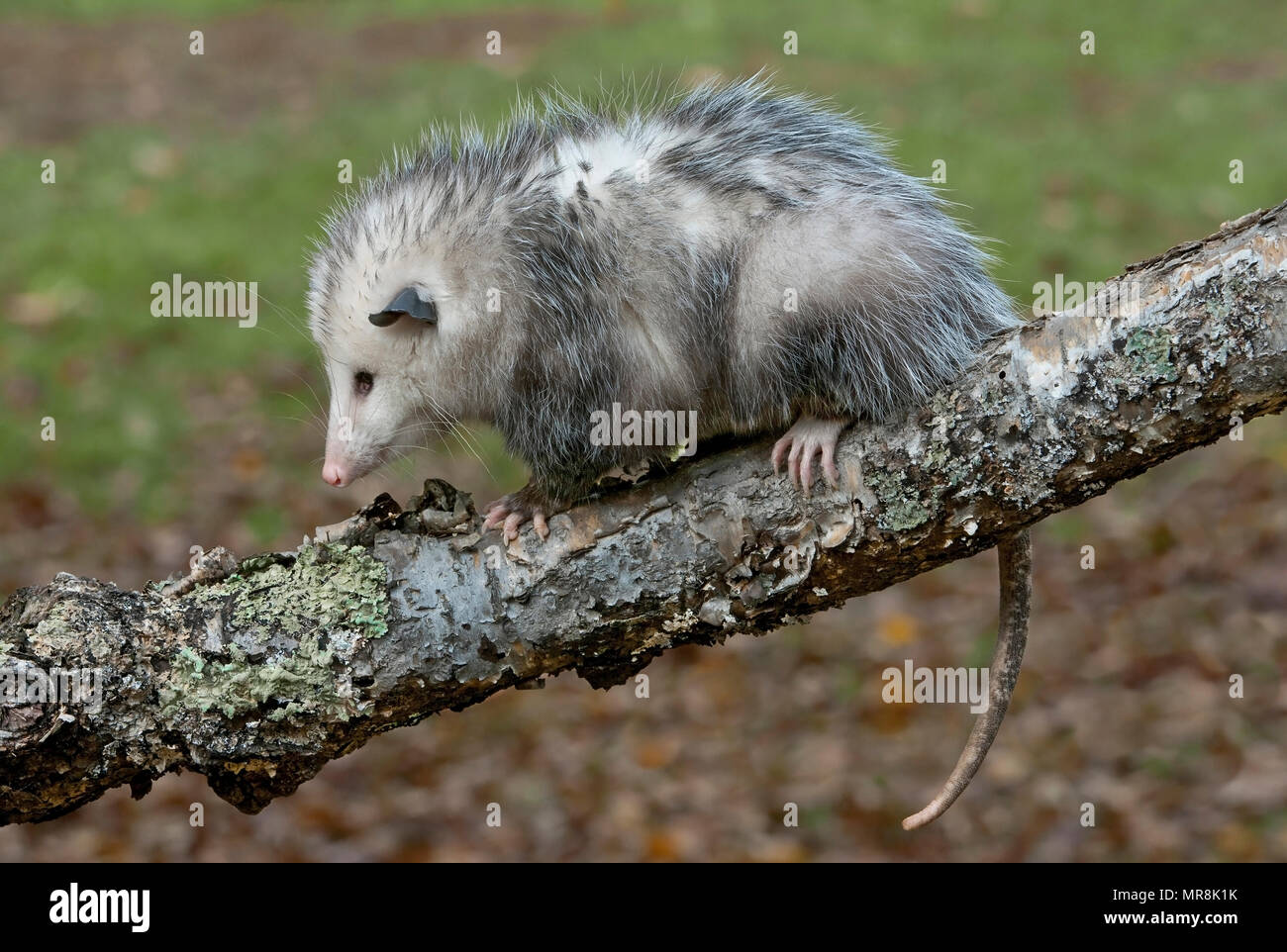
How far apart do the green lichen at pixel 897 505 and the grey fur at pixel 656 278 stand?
178 millimetres

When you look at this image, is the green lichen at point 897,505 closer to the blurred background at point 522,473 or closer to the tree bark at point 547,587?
the tree bark at point 547,587

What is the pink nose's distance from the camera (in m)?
2.66

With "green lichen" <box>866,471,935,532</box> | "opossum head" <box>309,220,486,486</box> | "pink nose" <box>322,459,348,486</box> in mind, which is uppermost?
"opossum head" <box>309,220,486,486</box>

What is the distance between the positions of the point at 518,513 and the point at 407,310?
48 cm

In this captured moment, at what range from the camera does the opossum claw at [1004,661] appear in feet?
7.99

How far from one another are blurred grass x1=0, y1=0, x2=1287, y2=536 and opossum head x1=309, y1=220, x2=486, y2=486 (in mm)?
3229

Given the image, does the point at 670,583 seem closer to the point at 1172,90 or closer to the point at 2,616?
the point at 2,616

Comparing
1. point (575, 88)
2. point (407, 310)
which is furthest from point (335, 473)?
point (575, 88)

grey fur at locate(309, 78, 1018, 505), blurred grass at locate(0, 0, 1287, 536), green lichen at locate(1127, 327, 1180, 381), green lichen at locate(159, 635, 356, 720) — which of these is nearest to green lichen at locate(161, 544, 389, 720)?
green lichen at locate(159, 635, 356, 720)

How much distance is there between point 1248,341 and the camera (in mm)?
1825

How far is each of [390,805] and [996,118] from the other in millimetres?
6045

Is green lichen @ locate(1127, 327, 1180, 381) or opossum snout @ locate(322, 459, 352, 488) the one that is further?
opossum snout @ locate(322, 459, 352, 488)

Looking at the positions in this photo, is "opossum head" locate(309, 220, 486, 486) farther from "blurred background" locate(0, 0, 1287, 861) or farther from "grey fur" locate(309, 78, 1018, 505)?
"blurred background" locate(0, 0, 1287, 861)

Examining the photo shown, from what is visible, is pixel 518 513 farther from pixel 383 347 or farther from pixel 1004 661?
pixel 1004 661
